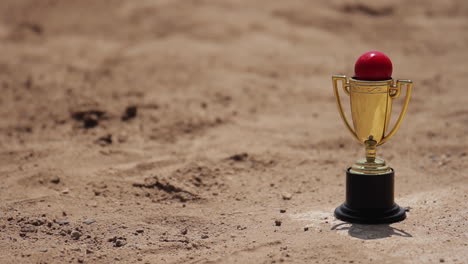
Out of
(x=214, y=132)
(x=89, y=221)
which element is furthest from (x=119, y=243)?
(x=214, y=132)

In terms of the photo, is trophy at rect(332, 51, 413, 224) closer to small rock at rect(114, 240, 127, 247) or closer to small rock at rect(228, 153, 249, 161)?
small rock at rect(114, 240, 127, 247)

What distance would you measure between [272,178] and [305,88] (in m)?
2.23

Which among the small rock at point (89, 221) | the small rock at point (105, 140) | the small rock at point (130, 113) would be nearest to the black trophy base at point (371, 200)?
the small rock at point (89, 221)

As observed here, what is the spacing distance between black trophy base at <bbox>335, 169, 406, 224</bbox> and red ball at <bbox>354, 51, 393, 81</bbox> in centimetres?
57

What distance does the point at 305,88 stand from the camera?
21.8ft

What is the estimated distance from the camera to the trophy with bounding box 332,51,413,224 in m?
3.53

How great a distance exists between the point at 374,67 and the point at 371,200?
776 mm

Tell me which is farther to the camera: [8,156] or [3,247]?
[8,156]

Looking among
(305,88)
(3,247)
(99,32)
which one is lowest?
(3,247)

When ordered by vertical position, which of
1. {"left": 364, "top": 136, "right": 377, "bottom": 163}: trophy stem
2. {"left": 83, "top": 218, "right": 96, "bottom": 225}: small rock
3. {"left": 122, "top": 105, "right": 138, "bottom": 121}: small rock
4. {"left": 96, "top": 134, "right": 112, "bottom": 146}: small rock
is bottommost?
{"left": 83, "top": 218, "right": 96, "bottom": 225}: small rock

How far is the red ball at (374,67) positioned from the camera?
11.5 ft

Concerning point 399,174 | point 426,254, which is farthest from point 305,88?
point 426,254

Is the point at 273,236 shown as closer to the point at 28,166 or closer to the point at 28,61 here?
the point at 28,166

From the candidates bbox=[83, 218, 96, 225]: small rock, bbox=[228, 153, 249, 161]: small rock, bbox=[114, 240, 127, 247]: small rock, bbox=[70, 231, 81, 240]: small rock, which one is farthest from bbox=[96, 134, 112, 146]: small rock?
bbox=[114, 240, 127, 247]: small rock
